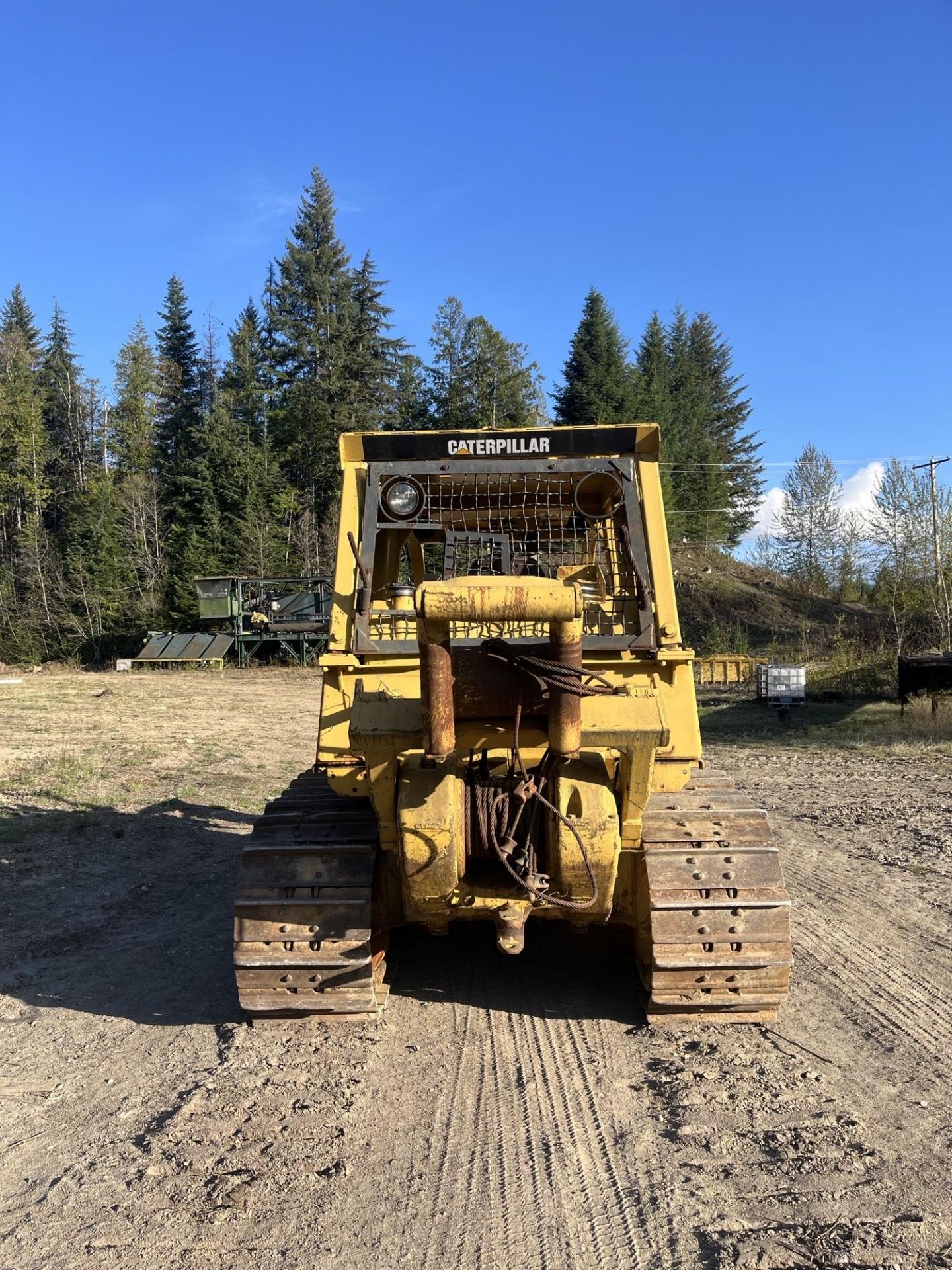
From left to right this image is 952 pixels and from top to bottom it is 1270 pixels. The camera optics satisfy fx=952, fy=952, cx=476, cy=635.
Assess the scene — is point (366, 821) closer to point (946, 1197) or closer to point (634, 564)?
point (634, 564)

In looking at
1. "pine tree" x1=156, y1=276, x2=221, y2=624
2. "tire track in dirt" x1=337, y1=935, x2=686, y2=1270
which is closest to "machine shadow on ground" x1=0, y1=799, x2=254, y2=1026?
"tire track in dirt" x1=337, y1=935, x2=686, y2=1270

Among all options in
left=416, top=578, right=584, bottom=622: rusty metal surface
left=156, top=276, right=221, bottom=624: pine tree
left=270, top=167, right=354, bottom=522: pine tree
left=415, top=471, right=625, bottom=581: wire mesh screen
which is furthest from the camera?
left=270, top=167, right=354, bottom=522: pine tree

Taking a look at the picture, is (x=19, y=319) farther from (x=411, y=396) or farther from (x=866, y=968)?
(x=866, y=968)

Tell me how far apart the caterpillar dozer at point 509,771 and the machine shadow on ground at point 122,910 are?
2.98 feet

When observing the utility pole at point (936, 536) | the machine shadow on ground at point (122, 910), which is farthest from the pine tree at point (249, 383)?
the machine shadow on ground at point (122, 910)

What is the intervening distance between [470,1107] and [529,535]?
9.97 ft

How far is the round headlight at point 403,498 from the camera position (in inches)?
186

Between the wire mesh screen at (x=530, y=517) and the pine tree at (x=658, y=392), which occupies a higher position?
the pine tree at (x=658, y=392)

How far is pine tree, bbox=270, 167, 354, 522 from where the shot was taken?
50.0 m

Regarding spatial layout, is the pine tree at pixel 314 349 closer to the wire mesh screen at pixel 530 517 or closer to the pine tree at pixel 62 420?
the pine tree at pixel 62 420

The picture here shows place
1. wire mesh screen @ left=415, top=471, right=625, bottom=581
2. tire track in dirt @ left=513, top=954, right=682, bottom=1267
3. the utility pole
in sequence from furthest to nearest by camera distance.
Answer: the utility pole, wire mesh screen @ left=415, top=471, right=625, bottom=581, tire track in dirt @ left=513, top=954, right=682, bottom=1267

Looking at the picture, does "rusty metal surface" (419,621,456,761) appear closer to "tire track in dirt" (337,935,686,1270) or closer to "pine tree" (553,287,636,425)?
"tire track in dirt" (337,935,686,1270)

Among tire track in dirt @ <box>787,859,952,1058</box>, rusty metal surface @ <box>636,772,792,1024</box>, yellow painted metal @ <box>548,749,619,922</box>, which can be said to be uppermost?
yellow painted metal @ <box>548,749,619,922</box>

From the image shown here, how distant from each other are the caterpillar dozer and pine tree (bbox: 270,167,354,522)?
45.3 m
